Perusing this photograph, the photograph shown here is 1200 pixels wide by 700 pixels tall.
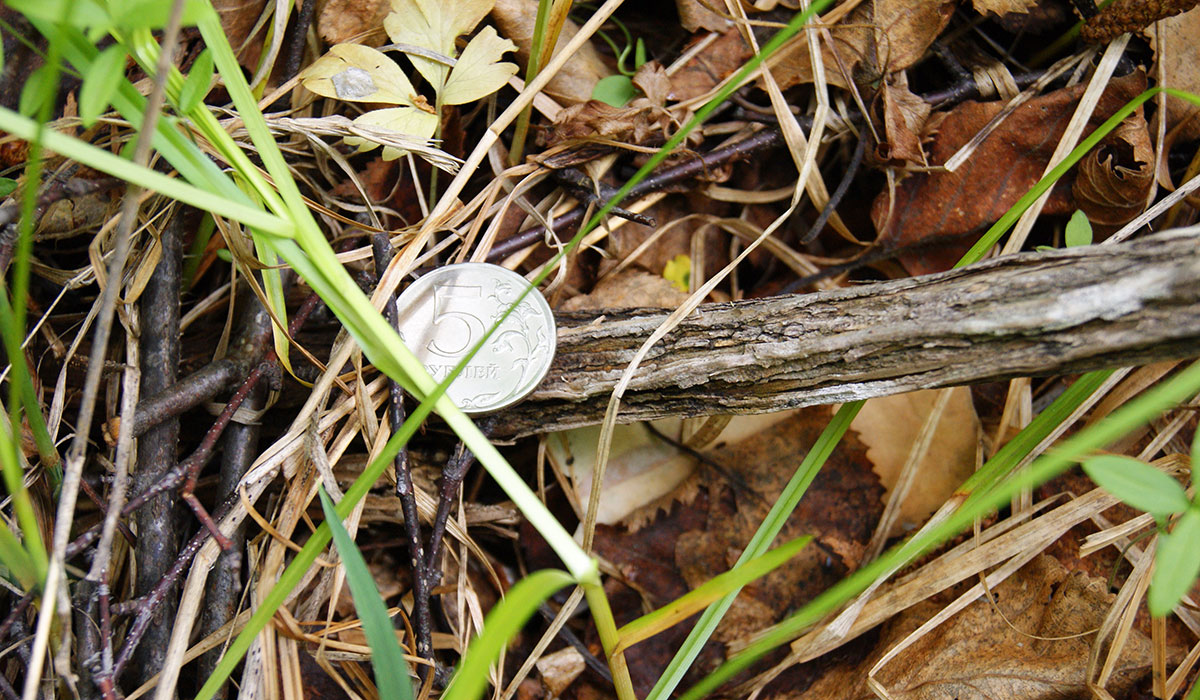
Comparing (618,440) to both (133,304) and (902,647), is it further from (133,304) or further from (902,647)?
(133,304)

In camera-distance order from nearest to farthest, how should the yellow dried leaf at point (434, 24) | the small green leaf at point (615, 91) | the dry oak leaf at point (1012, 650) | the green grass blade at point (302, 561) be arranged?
the green grass blade at point (302, 561) < the dry oak leaf at point (1012, 650) < the yellow dried leaf at point (434, 24) < the small green leaf at point (615, 91)

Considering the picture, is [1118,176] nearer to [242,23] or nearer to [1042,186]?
[1042,186]

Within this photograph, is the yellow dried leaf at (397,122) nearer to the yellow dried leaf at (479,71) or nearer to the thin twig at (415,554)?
the yellow dried leaf at (479,71)

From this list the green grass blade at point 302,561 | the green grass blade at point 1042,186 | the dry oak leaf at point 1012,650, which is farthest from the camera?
the dry oak leaf at point 1012,650

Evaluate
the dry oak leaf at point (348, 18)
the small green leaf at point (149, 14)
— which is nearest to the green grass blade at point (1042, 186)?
the small green leaf at point (149, 14)

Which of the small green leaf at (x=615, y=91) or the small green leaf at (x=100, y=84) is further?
the small green leaf at (x=615, y=91)

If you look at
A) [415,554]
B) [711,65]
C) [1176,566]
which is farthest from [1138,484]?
[711,65]

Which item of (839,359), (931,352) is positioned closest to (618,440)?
(839,359)
